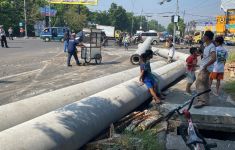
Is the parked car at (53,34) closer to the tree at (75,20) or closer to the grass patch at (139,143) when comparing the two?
the tree at (75,20)

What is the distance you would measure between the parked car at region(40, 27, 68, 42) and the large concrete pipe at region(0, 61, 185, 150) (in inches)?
1477

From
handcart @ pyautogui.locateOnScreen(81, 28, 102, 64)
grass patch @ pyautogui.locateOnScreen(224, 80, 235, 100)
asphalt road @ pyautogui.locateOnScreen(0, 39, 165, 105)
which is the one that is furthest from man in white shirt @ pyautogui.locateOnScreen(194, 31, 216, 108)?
handcart @ pyautogui.locateOnScreen(81, 28, 102, 64)

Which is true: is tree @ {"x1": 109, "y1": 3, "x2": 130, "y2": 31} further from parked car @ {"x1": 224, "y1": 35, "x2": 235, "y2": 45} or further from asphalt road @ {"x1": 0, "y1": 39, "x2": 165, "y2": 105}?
asphalt road @ {"x1": 0, "y1": 39, "x2": 165, "y2": 105}

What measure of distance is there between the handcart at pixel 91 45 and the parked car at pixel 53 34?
1052 inches

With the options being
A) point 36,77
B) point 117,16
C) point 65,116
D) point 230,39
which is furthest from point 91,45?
point 117,16

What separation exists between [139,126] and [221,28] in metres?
44.0

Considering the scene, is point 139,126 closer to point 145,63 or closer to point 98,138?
point 98,138

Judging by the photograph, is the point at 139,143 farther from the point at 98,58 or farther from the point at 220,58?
the point at 98,58

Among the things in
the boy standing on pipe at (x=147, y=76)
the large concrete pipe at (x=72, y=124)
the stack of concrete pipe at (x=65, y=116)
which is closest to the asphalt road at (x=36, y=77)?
the stack of concrete pipe at (x=65, y=116)

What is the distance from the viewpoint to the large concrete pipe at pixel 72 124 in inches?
179

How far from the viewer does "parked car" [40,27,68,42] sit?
44.5 m

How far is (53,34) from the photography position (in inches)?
1769

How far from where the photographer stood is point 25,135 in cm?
460

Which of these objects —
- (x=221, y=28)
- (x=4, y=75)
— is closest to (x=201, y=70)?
(x=4, y=75)
